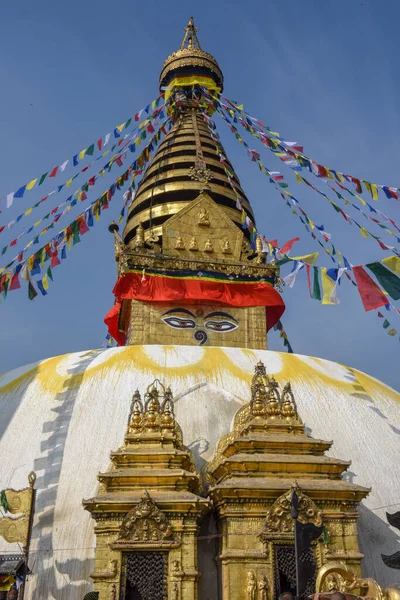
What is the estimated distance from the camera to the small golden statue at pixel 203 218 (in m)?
15.7

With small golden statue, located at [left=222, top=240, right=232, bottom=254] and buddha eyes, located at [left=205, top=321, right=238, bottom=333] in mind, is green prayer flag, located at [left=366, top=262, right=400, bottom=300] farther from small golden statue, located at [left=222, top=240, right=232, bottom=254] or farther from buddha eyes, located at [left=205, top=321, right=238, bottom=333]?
small golden statue, located at [left=222, top=240, right=232, bottom=254]

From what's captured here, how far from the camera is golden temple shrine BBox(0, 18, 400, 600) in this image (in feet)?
22.6

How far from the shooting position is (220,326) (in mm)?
14398

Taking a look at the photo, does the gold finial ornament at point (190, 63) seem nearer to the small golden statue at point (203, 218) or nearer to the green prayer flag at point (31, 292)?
the small golden statue at point (203, 218)

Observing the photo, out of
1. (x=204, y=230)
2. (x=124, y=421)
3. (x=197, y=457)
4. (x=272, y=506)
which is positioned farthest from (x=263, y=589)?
(x=204, y=230)

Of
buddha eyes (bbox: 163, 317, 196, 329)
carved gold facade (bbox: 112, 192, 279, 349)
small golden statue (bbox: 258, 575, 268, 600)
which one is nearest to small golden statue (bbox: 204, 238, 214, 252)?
carved gold facade (bbox: 112, 192, 279, 349)

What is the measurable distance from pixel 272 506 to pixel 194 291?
7765 mm

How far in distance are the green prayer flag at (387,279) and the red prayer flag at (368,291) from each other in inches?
9.5

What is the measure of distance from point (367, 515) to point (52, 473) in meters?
5.07

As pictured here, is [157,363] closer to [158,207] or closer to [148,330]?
[148,330]

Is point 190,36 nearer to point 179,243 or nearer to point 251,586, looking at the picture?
point 179,243

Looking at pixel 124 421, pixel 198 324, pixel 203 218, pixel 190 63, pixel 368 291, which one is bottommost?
pixel 124 421

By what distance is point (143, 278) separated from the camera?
46.9ft

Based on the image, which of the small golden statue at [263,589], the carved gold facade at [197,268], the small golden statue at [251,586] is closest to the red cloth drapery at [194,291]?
the carved gold facade at [197,268]
